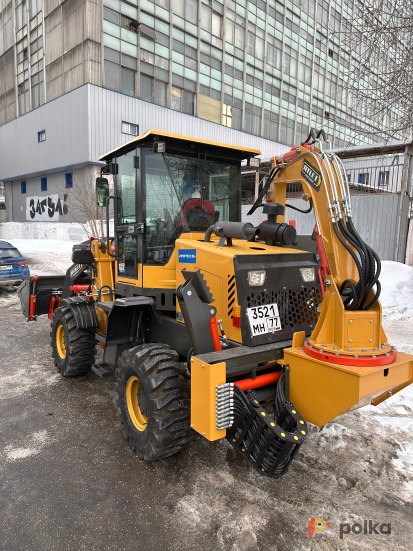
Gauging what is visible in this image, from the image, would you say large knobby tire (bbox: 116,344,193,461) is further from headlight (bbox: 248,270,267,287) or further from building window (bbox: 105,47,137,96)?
building window (bbox: 105,47,137,96)

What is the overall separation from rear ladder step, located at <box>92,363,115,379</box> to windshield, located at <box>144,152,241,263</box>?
54.5 inches

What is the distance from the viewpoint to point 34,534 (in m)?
2.55

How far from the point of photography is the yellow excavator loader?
2670 mm

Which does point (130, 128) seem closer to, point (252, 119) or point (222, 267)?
point (252, 119)

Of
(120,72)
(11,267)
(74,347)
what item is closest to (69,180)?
(120,72)

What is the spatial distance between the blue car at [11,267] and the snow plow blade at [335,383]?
10248mm

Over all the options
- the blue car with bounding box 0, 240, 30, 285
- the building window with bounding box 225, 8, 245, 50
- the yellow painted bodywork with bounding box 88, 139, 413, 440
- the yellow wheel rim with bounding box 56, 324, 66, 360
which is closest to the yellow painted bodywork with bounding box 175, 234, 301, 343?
the yellow painted bodywork with bounding box 88, 139, 413, 440

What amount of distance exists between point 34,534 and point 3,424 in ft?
5.71

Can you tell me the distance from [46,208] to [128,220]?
23591 millimetres

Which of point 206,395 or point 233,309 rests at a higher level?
point 233,309

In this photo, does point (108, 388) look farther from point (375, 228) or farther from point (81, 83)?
point (81, 83)

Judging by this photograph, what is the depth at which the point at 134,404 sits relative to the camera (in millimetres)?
3592

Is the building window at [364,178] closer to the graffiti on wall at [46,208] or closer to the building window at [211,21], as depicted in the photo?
the building window at [211,21]

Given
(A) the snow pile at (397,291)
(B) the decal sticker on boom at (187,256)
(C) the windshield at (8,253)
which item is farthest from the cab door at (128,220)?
(C) the windshield at (8,253)
